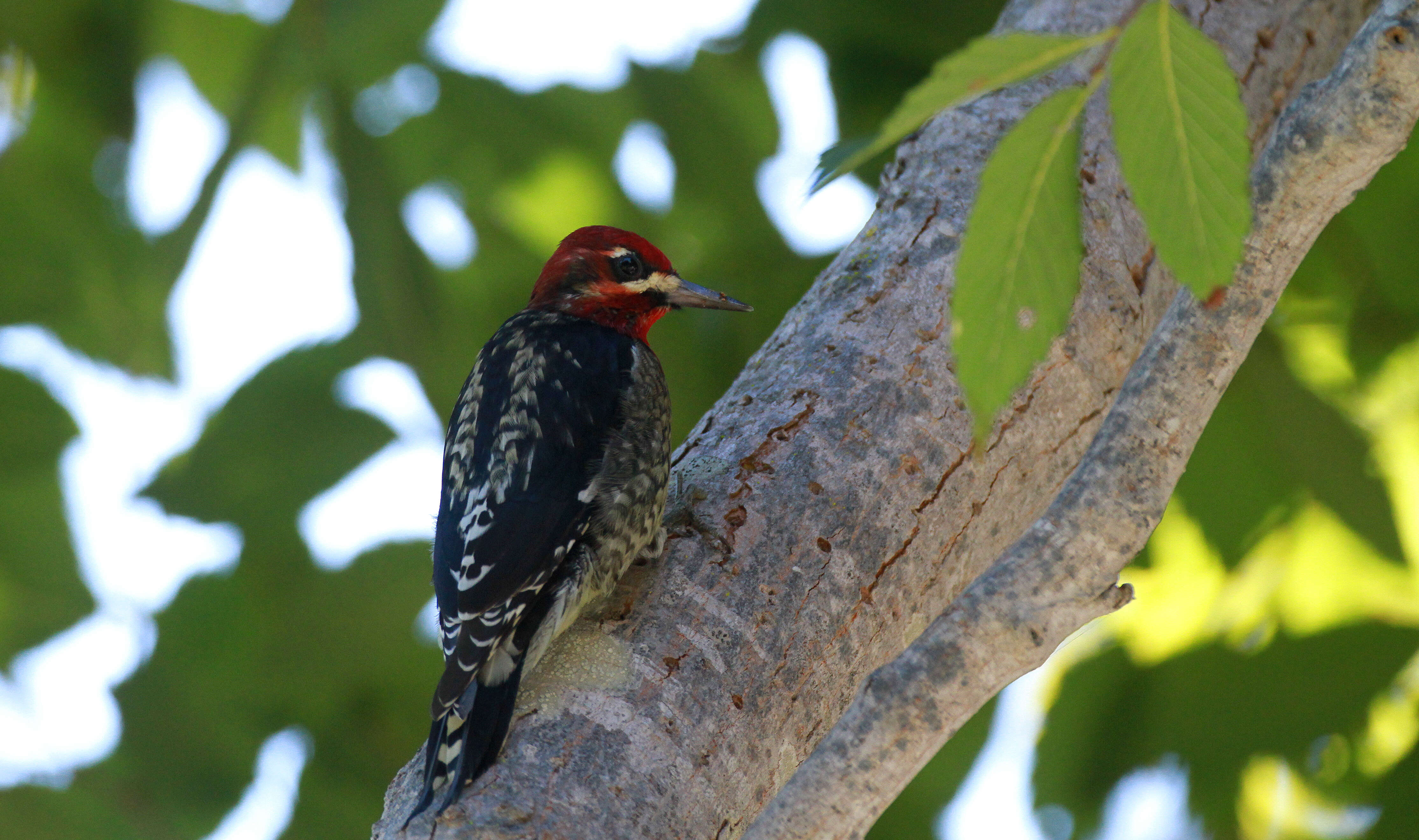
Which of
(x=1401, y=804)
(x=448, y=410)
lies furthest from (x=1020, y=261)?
(x=448, y=410)

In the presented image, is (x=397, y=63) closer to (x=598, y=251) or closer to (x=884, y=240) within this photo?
(x=598, y=251)

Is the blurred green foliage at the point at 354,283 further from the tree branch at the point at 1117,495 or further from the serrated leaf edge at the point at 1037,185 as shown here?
the serrated leaf edge at the point at 1037,185

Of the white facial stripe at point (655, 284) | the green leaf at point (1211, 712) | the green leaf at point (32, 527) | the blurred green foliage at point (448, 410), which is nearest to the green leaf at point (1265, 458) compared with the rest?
the blurred green foliage at point (448, 410)

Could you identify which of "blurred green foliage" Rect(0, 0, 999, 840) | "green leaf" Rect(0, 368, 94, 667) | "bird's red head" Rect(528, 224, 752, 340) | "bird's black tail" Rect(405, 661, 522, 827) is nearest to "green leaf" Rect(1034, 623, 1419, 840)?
"blurred green foliage" Rect(0, 0, 999, 840)

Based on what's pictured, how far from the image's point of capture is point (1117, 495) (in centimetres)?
128

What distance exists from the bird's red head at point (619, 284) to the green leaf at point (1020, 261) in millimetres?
2159

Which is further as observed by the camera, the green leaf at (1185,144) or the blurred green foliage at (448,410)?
the blurred green foliage at (448,410)

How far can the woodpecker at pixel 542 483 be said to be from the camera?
200 cm

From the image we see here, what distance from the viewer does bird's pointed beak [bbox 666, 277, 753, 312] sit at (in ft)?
10.00

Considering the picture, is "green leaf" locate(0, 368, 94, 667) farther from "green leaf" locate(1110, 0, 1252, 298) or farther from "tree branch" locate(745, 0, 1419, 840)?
"green leaf" locate(1110, 0, 1252, 298)

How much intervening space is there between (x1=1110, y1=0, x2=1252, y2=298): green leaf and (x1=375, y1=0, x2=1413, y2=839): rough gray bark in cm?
59

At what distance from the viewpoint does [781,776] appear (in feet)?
6.65

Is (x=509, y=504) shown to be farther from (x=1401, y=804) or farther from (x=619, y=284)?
(x=1401, y=804)

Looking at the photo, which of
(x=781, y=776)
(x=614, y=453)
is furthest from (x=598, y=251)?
(x=781, y=776)
